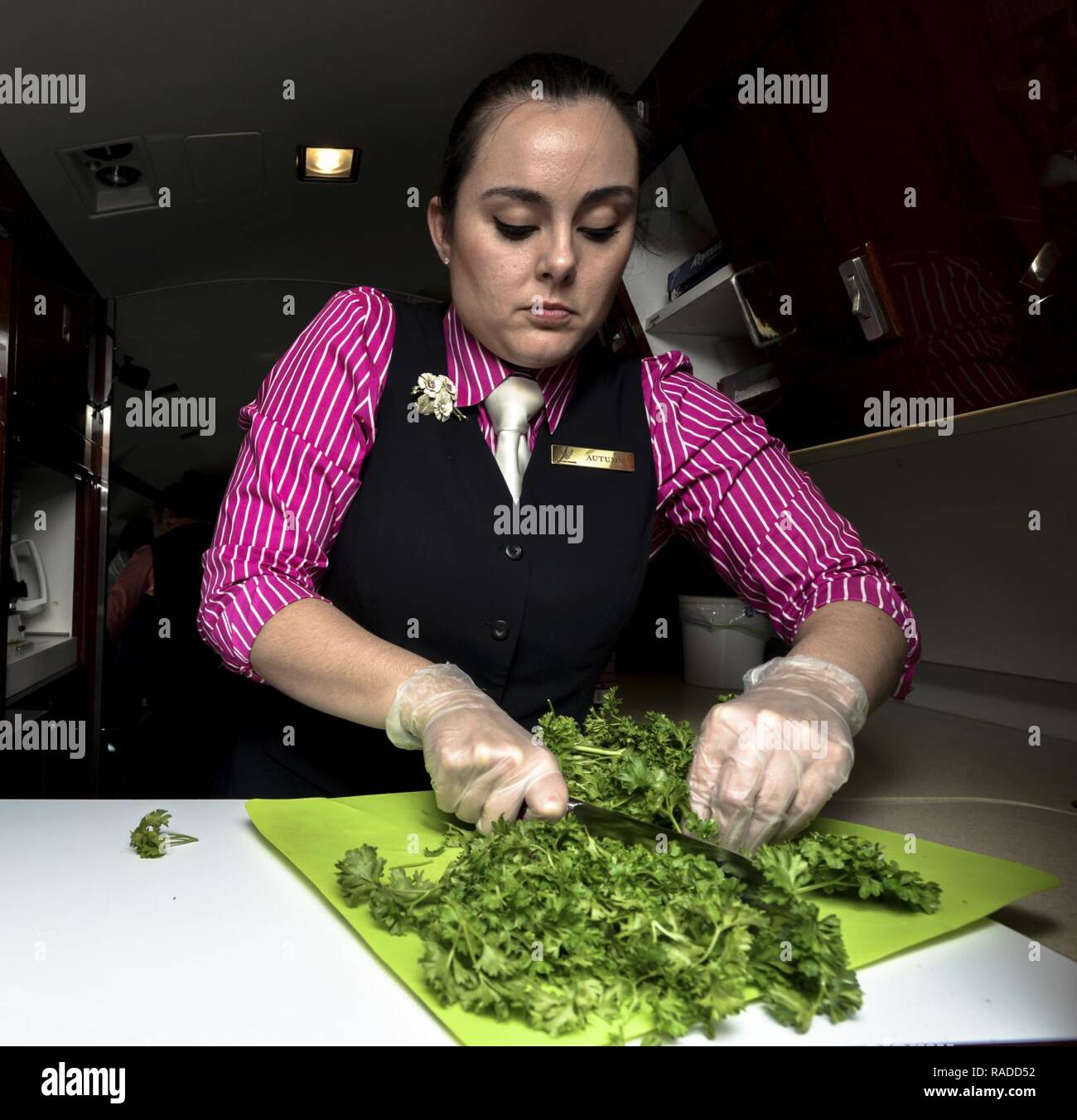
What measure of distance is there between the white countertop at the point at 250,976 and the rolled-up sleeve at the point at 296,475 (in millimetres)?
390

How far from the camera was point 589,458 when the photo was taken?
1467mm

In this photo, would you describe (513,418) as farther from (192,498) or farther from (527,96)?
(192,498)

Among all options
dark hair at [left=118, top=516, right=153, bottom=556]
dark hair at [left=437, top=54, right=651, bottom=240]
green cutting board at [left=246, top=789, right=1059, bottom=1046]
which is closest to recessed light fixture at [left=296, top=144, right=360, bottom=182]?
dark hair at [left=437, top=54, right=651, bottom=240]

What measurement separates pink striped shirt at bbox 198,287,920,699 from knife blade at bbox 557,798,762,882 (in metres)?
0.47

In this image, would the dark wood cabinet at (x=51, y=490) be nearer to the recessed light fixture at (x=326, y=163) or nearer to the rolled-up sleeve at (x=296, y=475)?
the recessed light fixture at (x=326, y=163)

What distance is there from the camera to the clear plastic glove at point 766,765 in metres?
0.98

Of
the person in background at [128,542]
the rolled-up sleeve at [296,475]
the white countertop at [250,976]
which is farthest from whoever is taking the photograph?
the person in background at [128,542]

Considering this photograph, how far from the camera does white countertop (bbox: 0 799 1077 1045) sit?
0.58m

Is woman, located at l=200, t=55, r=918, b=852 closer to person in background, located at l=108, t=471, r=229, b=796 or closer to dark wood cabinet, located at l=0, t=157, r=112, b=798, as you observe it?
dark wood cabinet, located at l=0, t=157, r=112, b=798

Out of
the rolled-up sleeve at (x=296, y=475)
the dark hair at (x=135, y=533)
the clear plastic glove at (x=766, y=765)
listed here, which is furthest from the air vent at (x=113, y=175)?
the clear plastic glove at (x=766, y=765)

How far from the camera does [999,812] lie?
4.30 ft

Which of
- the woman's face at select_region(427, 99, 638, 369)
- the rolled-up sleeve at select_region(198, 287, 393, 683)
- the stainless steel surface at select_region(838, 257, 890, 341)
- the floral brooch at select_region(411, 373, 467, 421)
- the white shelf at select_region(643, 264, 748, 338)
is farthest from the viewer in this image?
the white shelf at select_region(643, 264, 748, 338)

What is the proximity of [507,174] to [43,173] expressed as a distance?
218cm
